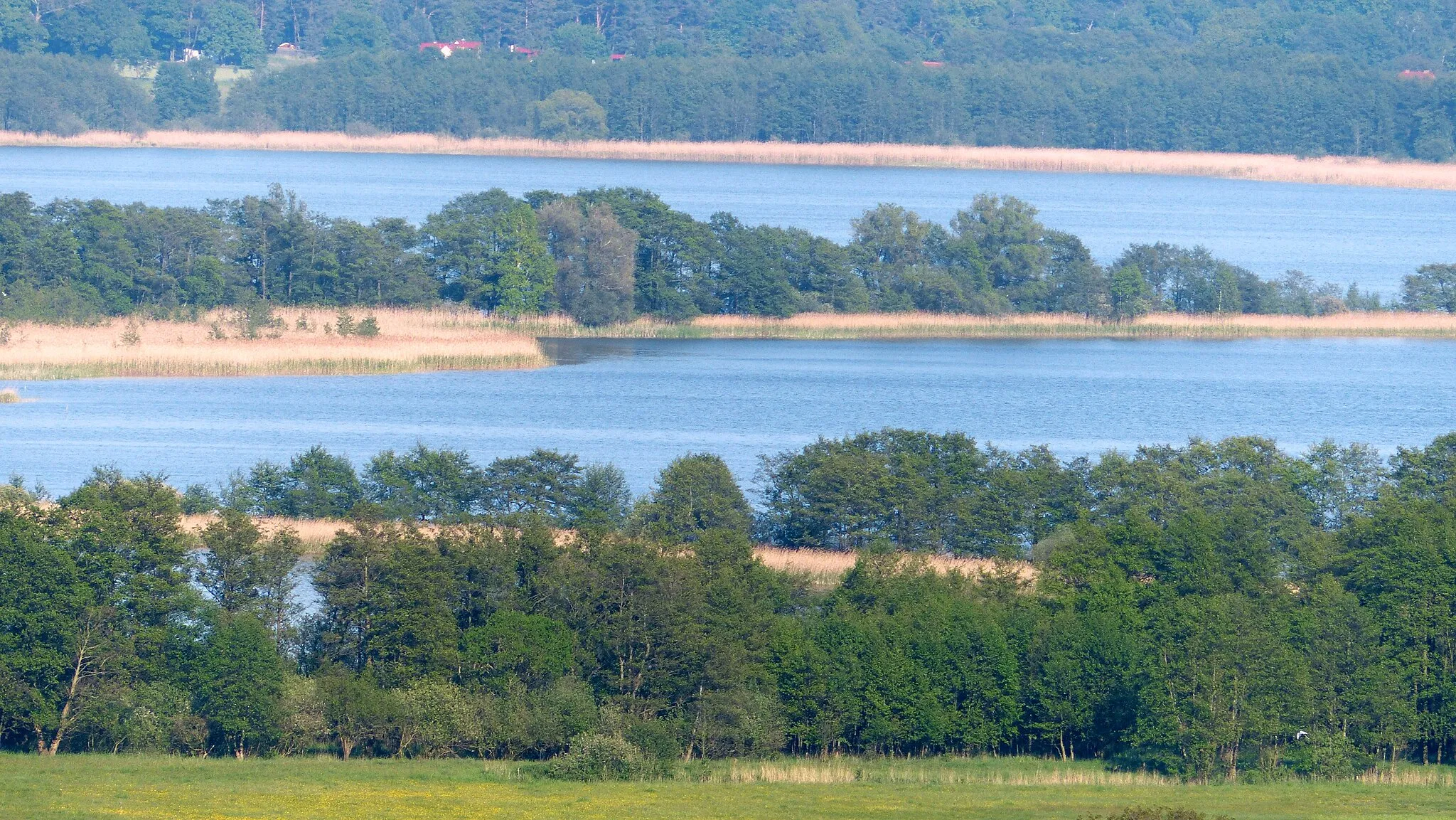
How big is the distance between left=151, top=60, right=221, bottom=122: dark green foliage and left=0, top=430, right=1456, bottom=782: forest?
114744 millimetres

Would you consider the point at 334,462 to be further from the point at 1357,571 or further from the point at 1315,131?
the point at 1315,131

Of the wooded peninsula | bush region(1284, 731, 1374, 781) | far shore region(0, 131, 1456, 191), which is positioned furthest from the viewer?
far shore region(0, 131, 1456, 191)

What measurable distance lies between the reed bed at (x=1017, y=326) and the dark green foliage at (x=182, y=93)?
80.1m

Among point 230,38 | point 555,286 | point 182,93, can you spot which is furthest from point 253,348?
point 230,38

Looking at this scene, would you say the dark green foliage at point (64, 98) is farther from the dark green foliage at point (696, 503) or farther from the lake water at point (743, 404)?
the dark green foliage at point (696, 503)

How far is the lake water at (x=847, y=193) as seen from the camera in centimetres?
10469

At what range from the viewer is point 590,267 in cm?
7356

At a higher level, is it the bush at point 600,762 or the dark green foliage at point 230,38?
the dark green foliage at point 230,38

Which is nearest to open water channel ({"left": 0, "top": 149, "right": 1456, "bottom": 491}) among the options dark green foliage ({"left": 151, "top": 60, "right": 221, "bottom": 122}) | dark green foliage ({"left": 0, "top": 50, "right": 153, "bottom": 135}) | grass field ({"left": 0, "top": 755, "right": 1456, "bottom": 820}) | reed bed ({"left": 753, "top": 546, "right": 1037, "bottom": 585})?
reed bed ({"left": 753, "top": 546, "right": 1037, "bottom": 585})

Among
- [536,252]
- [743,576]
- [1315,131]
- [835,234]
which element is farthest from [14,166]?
[743,576]

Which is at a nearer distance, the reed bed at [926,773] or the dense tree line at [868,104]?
the reed bed at [926,773]

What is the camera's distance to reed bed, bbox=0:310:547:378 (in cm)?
6106

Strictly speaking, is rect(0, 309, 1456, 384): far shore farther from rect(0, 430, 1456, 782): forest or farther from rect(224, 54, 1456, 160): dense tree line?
rect(224, 54, 1456, 160): dense tree line

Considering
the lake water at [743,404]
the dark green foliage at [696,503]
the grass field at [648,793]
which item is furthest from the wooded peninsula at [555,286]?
the grass field at [648,793]
